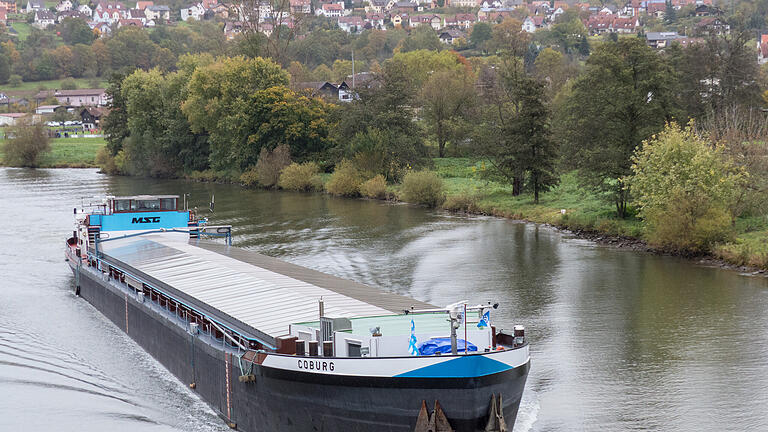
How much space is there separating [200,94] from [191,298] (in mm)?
61615

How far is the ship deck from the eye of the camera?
20.6m

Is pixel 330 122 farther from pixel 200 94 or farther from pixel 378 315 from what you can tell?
pixel 378 315

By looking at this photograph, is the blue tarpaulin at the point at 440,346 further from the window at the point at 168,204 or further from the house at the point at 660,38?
the house at the point at 660,38

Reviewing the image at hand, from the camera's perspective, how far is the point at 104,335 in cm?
2989

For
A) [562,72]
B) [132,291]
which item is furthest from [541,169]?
[562,72]

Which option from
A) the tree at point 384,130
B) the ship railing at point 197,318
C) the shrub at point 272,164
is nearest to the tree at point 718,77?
the tree at point 384,130

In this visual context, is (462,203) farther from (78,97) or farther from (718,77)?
(78,97)

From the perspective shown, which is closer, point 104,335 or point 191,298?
point 191,298

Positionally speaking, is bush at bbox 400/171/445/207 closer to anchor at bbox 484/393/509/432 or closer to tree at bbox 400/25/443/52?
anchor at bbox 484/393/509/432

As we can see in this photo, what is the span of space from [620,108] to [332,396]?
3348 cm

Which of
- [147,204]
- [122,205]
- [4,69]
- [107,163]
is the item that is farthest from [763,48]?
[4,69]

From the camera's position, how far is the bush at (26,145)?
10012 cm

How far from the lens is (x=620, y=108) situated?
4647cm

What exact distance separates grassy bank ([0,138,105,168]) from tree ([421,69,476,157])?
41483 mm
